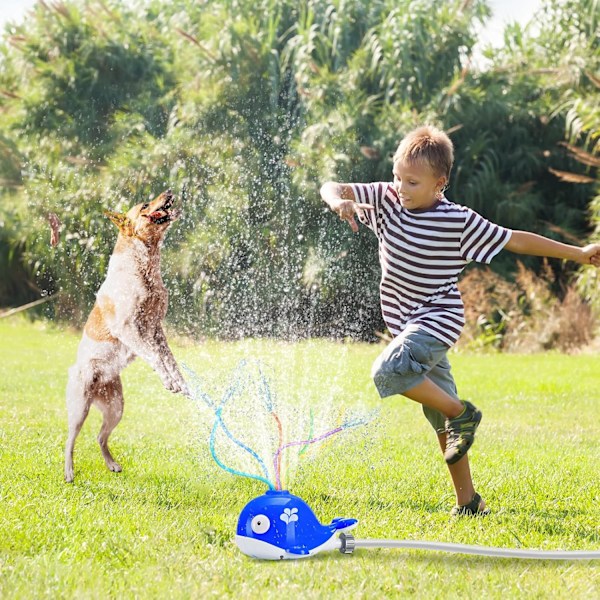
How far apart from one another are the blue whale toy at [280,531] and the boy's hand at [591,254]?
4.54 feet

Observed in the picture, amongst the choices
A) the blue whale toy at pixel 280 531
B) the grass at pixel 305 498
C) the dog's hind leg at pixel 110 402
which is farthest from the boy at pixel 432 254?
the dog's hind leg at pixel 110 402

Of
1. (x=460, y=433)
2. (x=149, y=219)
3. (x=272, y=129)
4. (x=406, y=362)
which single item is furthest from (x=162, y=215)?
(x=272, y=129)

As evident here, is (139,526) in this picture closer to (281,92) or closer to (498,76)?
(281,92)

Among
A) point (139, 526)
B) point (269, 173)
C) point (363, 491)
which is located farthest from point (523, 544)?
point (269, 173)

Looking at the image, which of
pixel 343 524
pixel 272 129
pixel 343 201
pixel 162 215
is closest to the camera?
pixel 343 524

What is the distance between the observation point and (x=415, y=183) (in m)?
3.60

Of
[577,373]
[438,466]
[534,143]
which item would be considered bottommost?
[577,373]

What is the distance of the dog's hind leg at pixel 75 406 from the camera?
4.03m

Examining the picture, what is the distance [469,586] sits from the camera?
2.79 meters

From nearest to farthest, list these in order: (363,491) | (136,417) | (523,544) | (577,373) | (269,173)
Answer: (523,544) < (363,491) < (136,417) < (577,373) < (269,173)

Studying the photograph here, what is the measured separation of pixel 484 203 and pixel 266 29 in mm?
3417

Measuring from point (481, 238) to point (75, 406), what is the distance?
178cm

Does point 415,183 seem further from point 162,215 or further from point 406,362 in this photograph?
point 162,215

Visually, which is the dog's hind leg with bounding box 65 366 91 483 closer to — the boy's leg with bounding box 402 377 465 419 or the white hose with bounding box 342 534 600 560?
the boy's leg with bounding box 402 377 465 419
